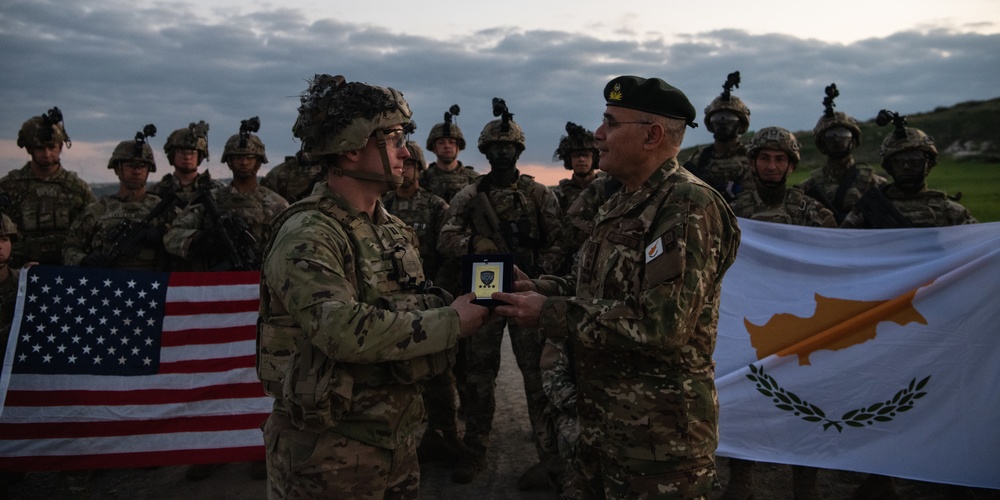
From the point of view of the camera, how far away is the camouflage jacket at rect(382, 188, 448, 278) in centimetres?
781

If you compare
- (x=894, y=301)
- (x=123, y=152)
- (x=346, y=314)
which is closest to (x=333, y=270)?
(x=346, y=314)

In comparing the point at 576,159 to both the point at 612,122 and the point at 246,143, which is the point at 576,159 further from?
the point at 612,122

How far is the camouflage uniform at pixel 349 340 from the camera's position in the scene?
8.55ft

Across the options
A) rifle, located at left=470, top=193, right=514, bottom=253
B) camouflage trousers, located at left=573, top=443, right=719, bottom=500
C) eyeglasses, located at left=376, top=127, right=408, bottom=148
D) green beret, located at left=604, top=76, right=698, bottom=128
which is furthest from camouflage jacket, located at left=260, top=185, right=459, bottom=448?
rifle, located at left=470, top=193, right=514, bottom=253

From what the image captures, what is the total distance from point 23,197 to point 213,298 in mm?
4249

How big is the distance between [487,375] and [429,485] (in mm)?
1125

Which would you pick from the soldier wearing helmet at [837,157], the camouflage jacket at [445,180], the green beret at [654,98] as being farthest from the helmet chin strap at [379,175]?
the camouflage jacket at [445,180]

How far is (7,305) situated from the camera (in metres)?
5.75

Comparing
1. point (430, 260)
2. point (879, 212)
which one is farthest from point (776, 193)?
point (430, 260)

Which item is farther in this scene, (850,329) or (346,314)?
(850,329)

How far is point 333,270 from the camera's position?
2.68 meters

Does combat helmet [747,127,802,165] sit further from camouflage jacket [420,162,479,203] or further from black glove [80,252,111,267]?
black glove [80,252,111,267]

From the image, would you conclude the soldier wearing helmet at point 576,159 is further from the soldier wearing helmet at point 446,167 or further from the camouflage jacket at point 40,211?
the camouflage jacket at point 40,211

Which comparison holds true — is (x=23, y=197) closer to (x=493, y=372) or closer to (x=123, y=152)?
(x=123, y=152)
